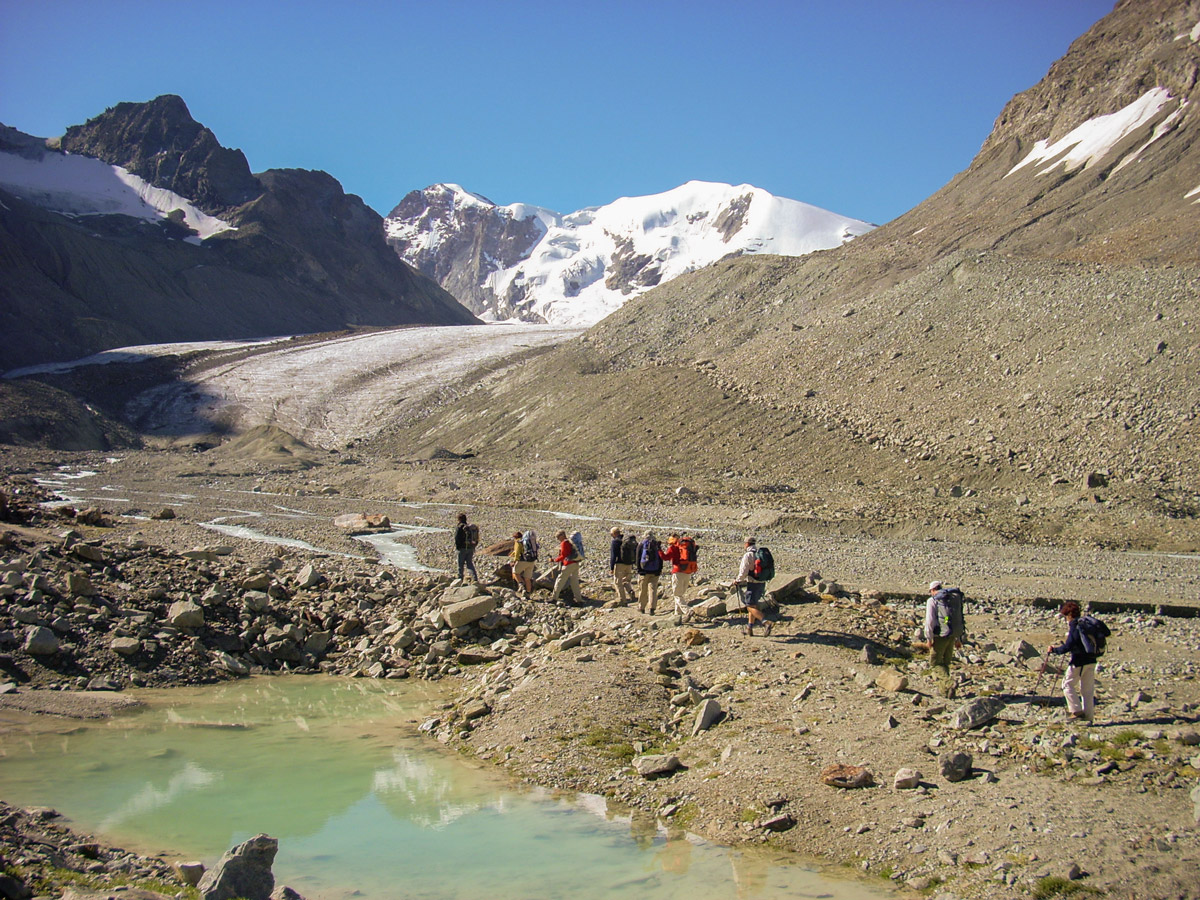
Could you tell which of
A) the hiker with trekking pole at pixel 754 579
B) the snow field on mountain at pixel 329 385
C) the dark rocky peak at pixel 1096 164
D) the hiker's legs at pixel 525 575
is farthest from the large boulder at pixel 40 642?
the snow field on mountain at pixel 329 385

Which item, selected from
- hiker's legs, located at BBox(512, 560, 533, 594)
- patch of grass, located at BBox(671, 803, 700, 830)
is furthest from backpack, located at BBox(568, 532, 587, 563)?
patch of grass, located at BBox(671, 803, 700, 830)

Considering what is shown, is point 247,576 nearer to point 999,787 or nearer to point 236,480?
point 999,787

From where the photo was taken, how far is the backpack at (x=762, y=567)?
38.5 feet

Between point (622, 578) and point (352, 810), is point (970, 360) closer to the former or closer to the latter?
point (622, 578)

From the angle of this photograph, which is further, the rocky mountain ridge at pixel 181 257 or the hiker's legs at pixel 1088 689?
the rocky mountain ridge at pixel 181 257

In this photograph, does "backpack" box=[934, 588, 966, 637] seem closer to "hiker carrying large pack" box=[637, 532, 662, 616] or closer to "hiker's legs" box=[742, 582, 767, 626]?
"hiker's legs" box=[742, 582, 767, 626]

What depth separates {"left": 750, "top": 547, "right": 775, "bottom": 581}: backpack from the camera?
11.7m

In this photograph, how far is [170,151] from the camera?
123 meters

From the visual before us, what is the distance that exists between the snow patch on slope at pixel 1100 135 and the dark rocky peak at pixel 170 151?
100 meters

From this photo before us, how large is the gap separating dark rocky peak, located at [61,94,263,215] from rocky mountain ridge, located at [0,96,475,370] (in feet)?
0.67

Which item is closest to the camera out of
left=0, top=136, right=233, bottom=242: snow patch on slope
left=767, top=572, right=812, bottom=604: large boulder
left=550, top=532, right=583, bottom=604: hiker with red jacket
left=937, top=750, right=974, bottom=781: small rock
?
left=937, top=750, right=974, bottom=781: small rock

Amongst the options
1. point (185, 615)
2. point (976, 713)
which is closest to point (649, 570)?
point (976, 713)

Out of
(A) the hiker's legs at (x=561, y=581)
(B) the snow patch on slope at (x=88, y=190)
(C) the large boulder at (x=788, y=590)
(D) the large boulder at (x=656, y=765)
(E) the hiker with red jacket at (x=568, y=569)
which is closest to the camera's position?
(D) the large boulder at (x=656, y=765)

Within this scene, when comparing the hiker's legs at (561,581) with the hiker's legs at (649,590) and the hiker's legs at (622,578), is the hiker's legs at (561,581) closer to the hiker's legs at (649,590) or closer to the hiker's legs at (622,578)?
the hiker's legs at (622,578)
